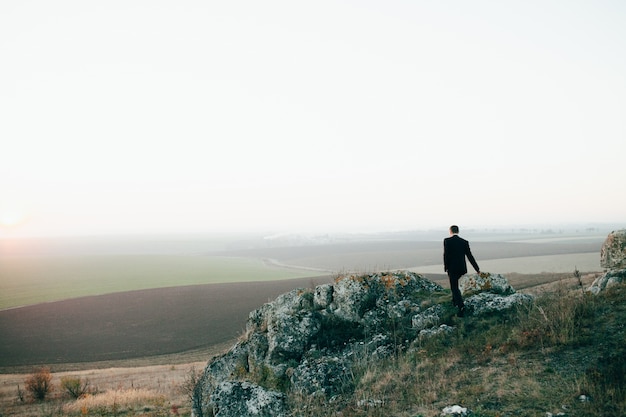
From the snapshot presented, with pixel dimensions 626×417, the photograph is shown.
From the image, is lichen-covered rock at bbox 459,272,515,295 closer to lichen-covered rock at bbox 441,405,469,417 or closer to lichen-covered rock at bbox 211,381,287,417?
lichen-covered rock at bbox 441,405,469,417

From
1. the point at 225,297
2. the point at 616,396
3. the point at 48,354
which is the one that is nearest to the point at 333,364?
the point at 616,396

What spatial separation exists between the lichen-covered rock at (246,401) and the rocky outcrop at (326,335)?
2 centimetres

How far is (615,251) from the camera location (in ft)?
45.9

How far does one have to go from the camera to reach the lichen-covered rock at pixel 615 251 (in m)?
13.7

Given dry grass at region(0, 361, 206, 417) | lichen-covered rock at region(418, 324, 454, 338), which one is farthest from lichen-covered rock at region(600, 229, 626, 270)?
dry grass at region(0, 361, 206, 417)

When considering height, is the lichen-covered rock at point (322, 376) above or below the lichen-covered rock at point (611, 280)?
below

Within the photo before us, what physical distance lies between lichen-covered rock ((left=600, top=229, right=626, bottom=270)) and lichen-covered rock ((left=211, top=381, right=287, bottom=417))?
1372 centimetres

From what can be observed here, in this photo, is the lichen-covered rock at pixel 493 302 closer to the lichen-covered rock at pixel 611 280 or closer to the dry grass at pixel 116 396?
the lichen-covered rock at pixel 611 280

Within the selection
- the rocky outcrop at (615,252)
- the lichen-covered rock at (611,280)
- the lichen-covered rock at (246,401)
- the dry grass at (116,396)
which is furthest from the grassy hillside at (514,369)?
the dry grass at (116,396)

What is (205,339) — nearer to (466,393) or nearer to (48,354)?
(48,354)

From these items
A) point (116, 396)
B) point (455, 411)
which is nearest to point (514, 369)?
point (455, 411)

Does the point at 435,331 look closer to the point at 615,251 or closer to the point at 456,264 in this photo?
the point at 456,264

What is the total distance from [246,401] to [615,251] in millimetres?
15198

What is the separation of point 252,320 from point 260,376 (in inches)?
123
